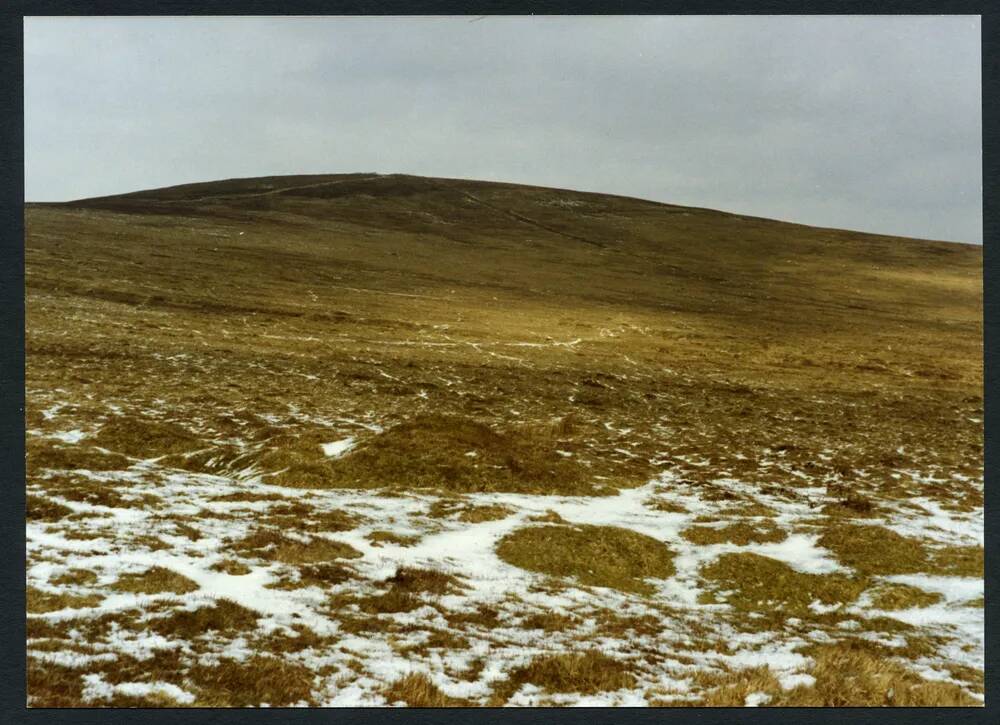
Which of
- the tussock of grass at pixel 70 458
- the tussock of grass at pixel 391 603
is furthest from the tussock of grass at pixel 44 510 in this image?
the tussock of grass at pixel 391 603

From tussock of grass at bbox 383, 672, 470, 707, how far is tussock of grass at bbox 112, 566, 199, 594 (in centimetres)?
477

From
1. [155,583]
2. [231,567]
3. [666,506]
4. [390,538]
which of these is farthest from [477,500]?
[155,583]

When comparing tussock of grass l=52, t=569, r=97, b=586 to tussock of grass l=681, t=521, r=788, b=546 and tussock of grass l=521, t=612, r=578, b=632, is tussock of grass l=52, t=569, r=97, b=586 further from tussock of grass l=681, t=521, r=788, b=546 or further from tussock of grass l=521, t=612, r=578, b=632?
tussock of grass l=681, t=521, r=788, b=546

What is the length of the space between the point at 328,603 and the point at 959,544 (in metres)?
17.2

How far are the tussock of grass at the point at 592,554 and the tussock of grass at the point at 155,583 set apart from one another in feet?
23.5

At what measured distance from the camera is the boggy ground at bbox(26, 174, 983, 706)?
9250 millimetres

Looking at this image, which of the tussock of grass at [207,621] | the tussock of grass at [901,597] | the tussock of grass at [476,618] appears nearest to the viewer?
the tussock of grass at [207,621]

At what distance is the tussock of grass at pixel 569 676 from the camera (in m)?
8.77

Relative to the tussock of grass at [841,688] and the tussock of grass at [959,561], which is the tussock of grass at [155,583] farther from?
the tussock of grass at [959,561]

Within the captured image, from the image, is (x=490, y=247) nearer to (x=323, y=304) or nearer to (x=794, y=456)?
(x=323, y=304)

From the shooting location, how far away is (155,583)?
1118 cm

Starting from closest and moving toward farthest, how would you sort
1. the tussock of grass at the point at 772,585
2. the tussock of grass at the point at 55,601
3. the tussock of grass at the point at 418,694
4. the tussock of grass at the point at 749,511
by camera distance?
the tussock of grass at the point at 418,694 → the tussock of grass at the point at 55,601 → the tussock of grass at the point at 772,585 → the tussock of grass at the point at 749,511

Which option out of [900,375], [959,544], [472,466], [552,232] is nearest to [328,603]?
[472,466]

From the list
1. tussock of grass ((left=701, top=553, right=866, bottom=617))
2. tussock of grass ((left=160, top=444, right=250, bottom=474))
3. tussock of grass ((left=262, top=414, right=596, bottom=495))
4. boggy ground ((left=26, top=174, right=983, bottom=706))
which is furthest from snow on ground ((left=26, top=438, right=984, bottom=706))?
tussock of grass ((left=262, top=414, right=596, bottom=495))
